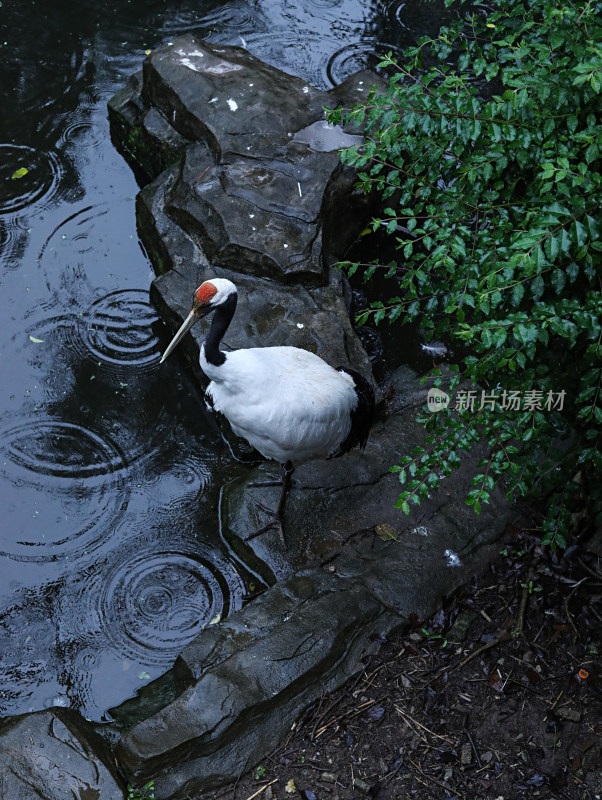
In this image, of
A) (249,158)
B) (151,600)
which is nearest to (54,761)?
(151,600)

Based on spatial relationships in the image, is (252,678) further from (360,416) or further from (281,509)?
(360,416)

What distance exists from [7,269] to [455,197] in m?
4.23

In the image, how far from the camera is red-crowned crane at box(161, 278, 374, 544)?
4.29 metres

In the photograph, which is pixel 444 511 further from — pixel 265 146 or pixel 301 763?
pixel 265 146

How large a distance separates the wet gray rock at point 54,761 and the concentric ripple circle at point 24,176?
176 inches

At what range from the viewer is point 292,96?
21.1 ft

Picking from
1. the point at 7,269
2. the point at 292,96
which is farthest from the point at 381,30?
the point at 7,269

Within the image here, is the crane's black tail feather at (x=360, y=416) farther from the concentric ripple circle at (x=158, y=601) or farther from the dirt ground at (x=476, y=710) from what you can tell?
the dirt ground at (x=476, y=710)

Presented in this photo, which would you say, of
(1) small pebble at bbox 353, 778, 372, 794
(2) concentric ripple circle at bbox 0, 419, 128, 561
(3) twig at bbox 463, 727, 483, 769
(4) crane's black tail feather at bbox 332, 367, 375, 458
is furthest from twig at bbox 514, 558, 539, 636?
(2) concentric ripple circle at bbox 0, 419, 128, 561

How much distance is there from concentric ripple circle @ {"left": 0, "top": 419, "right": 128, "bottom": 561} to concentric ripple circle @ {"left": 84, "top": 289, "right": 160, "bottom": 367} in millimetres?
705

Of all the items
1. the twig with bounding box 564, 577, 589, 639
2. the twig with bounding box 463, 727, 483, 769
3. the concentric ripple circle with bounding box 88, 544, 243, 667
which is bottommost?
the concentric ripple circle with bounding box 88, 544, 243, 667

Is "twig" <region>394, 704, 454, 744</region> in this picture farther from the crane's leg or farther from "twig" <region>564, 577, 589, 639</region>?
the crane's leg

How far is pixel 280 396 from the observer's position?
4.34 meters

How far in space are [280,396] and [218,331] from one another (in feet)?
1.67
